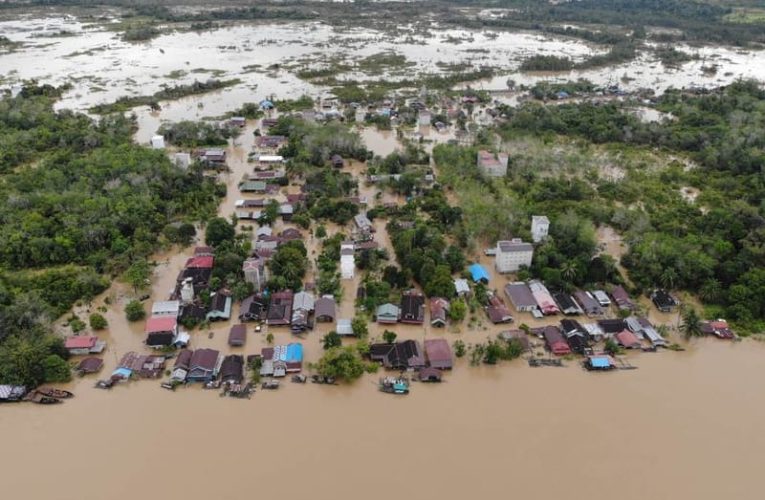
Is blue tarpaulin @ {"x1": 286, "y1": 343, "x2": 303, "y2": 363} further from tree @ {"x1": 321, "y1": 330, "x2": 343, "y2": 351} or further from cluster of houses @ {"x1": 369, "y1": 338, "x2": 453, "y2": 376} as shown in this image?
cluster of houses @ {"x1": 369, "y1": 338, "x2": 453, "y2": 376}

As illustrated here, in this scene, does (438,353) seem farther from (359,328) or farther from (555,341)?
(555,341)

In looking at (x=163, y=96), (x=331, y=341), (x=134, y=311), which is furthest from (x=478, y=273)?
(x=163, y=96)

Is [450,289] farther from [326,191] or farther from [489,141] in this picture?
[489,141]

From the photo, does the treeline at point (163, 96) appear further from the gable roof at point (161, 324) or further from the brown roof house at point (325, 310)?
the brown roof house at point (325, 310)

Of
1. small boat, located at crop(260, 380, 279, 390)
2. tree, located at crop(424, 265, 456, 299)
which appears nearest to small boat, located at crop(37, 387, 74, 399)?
small boat, located at crop(260, 380, 279, 390)

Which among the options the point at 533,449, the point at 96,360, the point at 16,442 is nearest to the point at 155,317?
the point at 96,360

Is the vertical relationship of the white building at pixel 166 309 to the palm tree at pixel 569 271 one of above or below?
below

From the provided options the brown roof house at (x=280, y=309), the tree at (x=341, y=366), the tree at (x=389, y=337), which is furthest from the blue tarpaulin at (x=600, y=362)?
the brown roof house at (x=280, y=309)
